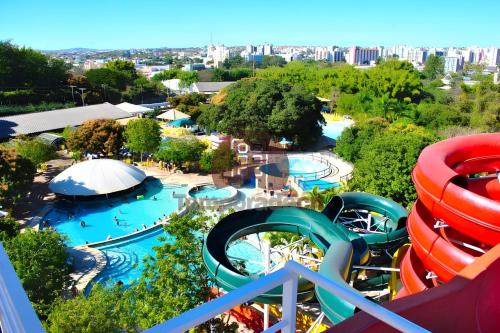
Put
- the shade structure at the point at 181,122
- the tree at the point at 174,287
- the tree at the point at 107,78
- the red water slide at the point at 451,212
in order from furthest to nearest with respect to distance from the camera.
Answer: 1. the tree at the point at 107,78
2. the shade structure at the point at 181,122
3. the tree at the point at 174,287
4. the red water slide at the point at 451,212

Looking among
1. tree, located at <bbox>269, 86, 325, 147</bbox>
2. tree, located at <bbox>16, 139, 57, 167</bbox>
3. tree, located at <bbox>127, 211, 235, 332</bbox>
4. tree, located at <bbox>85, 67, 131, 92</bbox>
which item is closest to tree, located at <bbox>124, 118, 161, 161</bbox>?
tree, located at <bbox>16, 139, 57, 167</bbox>

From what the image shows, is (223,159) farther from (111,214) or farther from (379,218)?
(379,218)

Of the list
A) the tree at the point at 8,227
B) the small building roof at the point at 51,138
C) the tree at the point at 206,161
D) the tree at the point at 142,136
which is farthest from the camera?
the small building roof at the point at 51,138

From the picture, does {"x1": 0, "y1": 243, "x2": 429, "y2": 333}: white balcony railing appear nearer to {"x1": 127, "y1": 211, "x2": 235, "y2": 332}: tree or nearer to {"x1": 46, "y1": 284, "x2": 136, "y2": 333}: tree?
{"x1": 127, "y1": 211, "x2": 235, "y2": 332}: tree

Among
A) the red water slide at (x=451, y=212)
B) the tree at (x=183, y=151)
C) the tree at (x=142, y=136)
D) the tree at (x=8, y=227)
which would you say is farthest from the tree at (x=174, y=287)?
the tree at (x=142, y=136)

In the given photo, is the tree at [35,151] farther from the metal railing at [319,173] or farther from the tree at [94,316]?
the tree at [94,316]

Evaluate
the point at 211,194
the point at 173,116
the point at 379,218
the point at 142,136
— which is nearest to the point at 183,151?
the point at 142,136
